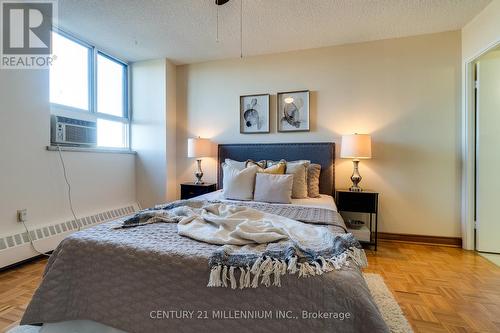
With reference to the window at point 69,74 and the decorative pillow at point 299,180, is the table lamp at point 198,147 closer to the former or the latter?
the decorative pillow at point 299,180

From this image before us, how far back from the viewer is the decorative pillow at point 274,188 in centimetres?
251

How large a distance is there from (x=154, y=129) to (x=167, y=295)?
311cm

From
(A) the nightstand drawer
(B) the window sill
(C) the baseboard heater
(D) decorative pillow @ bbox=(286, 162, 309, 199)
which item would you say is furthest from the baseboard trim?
(B) the window sill

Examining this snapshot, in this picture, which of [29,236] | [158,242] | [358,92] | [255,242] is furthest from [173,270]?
[358,92]

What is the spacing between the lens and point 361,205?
2.91m

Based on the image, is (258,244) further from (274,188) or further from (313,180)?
(313,180)

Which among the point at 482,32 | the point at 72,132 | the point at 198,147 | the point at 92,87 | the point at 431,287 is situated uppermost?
the point at 482,32

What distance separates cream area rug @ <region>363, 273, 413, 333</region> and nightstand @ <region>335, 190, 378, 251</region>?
0.67 metres

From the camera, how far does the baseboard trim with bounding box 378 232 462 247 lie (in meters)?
2.93

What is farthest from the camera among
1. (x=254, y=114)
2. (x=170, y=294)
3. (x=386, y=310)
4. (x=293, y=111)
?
(x=254, y=114)

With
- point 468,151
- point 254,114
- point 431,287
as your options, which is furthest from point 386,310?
point 254,114

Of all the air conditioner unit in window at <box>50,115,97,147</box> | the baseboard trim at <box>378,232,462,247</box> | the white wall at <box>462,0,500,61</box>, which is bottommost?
the baseboard trim at <box>378,232,462,247</box>

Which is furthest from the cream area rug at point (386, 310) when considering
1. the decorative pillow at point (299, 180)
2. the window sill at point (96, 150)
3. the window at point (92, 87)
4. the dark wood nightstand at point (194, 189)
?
the window at point (92, 87)

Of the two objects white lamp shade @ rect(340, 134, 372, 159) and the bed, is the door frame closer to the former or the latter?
white lamp shade @ rect(340, 134, 372, 159)
